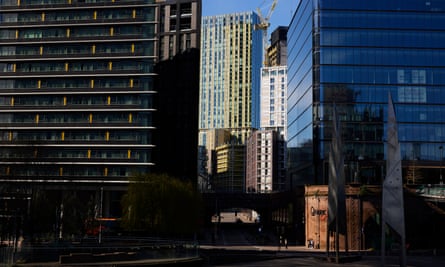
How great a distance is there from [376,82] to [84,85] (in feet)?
174

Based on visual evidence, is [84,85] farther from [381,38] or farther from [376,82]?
[381,38]

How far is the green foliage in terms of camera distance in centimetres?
7975

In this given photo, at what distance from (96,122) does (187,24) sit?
33.5m

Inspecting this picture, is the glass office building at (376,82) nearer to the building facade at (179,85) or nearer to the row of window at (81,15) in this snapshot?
the building facade at (179,85)

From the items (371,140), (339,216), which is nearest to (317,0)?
(371,140)

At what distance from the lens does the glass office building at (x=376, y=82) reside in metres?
98.6

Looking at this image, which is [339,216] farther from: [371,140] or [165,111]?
[165,111]

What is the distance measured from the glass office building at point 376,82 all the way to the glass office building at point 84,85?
1218 inches

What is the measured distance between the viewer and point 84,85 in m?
109

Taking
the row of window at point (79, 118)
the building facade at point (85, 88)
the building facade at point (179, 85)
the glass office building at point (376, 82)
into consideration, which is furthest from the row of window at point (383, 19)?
the row of window at point (79, 118)

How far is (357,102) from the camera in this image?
9919cm

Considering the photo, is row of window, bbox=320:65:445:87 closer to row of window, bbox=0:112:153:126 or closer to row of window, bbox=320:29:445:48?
row of window, bbox=320:29:445:48

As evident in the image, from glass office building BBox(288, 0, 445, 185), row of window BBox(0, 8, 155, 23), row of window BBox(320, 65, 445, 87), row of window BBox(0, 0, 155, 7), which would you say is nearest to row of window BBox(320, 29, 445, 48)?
glass office building BBox(288, 0, 445, 185)

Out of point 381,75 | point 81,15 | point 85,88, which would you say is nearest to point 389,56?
point 381,75
